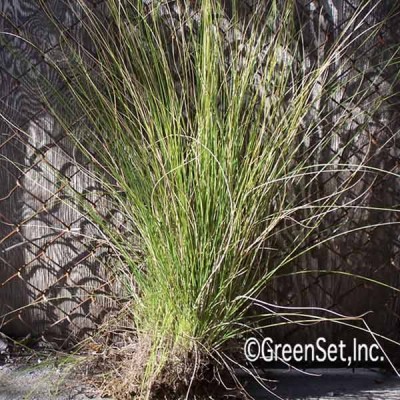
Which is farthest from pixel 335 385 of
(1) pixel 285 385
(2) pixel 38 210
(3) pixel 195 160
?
(2) pixel 38 210

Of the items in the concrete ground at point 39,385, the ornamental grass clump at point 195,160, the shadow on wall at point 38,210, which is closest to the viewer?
the ornamental grass clump at point 195,160

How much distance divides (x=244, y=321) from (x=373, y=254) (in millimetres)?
507

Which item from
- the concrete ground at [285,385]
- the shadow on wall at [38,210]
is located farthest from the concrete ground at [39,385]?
the shadow on wall at [38,210]

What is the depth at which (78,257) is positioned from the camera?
7.23ft

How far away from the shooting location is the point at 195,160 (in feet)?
5.85

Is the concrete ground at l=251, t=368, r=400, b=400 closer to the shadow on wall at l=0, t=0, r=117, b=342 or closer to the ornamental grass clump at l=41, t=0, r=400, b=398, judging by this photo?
the ornamental grass clump at l=41, t=0, r=400, b=398

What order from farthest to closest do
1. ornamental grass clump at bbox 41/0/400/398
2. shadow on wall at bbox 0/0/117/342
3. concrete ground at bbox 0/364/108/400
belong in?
shadow on wall at bbox 0/0/117/342 < concrete ground at bbox 0/364/108/400 < ornamental grass clump at bbox 41/0/400/398

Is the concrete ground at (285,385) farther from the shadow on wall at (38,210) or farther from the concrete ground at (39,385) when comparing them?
the shadow on wall at (38,210)

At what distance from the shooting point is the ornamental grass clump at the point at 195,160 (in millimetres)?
1771

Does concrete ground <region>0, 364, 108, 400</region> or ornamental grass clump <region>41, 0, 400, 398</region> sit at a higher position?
ornamental grass clump <region>41, 0, 400, 398</region>

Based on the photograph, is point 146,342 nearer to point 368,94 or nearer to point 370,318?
point 370,318

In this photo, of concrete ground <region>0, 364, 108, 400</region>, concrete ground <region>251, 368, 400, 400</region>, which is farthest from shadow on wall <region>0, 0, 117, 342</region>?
concrete ground <region>251, 368, 400, 400</region>

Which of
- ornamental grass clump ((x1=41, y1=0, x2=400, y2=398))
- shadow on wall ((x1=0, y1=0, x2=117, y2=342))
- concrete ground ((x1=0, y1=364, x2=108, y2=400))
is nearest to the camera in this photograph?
ornamental grass clump ((x1=41, y1=0, x2=400, y2=398))

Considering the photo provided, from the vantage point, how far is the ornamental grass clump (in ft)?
5.81
